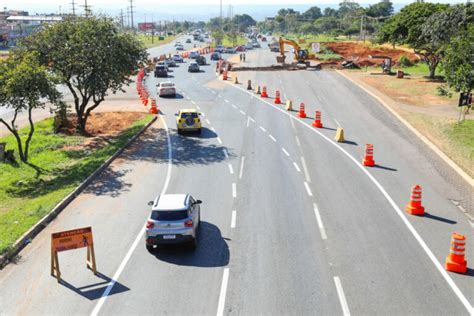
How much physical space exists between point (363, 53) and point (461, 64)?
195 ft

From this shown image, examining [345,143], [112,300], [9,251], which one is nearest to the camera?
[112,300]

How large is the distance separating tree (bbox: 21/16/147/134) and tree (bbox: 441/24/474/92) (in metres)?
20.1

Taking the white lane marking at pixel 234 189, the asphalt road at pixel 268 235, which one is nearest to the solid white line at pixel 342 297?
the asphalt road at pixel 268 235

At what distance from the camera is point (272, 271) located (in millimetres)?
14953

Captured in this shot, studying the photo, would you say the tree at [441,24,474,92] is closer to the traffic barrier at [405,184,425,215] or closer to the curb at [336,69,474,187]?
the curb at [336,69,474,187]

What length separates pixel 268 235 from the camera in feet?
57.3

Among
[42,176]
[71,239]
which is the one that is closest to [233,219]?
[71,239]

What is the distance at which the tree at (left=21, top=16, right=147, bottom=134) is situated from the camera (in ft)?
101

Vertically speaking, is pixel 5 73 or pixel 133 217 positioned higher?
pixel 5 73

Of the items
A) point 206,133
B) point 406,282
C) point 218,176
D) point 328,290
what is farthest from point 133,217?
point 206,133

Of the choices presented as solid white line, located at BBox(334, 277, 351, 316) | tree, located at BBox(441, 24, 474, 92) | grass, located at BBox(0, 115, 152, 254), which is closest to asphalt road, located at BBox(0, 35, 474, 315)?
solid white line, located at BBox(334, 277, 351, 316)

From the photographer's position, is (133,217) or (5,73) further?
(5,73)

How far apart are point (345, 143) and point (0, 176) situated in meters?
18.6

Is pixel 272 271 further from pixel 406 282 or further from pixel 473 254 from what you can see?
pixel 473 254
